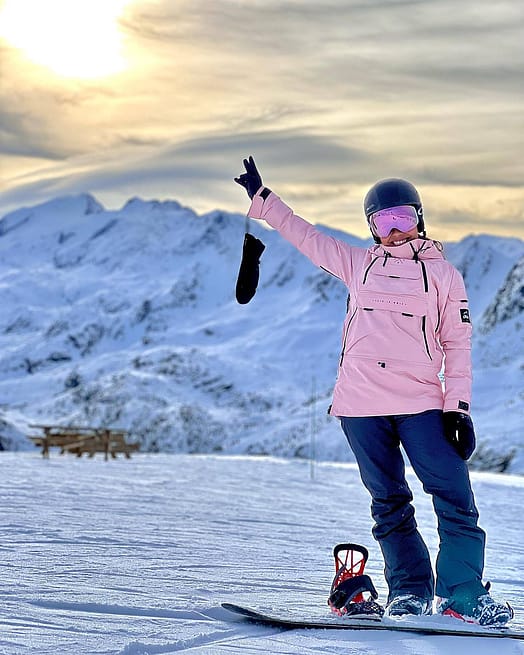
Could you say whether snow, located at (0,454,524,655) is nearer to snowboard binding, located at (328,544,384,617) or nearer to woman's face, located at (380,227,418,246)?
snowboard binding, located at (328,544,384,617)

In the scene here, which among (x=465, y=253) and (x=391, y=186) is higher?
(x=465, y=253)

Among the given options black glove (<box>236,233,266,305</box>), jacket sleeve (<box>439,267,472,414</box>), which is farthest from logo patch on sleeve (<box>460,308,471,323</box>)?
black glove (<box>236,233,266,305</box>)

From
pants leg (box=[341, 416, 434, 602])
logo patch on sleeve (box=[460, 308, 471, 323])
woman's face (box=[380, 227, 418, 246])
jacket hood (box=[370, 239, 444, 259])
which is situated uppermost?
woman's face (box=[380, 227, 418, 246])

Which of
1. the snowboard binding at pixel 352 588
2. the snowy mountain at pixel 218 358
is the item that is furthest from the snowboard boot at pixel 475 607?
the snowy mountain at pixel 218 358

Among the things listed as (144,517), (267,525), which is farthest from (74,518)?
(267,525)

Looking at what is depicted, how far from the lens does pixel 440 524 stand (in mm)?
4363

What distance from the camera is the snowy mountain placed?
39688mm

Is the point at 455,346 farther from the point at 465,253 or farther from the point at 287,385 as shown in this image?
the point at 465,253

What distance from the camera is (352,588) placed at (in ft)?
14.1

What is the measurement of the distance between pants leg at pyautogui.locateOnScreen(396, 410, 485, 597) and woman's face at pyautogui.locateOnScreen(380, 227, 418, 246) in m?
0.86

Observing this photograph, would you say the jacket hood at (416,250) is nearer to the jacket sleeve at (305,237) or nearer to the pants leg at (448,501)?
the jacket sleeve at (305,237)

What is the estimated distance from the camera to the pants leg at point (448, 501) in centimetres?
425

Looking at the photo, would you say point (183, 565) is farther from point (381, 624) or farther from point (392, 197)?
point (392, 197)

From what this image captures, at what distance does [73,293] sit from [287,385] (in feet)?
396
